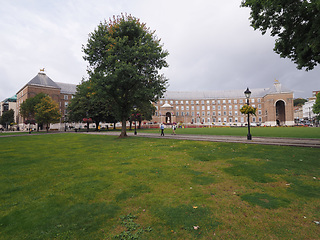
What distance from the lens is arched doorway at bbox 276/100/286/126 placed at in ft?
270

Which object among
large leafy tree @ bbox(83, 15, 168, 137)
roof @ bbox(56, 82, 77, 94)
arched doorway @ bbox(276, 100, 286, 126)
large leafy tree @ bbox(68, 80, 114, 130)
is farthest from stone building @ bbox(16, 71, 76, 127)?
arched doorway @ bbox(276, 100, 286, 126)

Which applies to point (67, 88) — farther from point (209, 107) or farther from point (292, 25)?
point (292, 25)

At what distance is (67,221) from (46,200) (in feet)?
4.58

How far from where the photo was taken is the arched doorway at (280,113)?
82338mm

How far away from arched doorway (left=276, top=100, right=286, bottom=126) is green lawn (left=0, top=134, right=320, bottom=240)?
9228cm

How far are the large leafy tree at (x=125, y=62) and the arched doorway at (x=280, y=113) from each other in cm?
8467

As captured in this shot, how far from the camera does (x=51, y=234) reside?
303 cm

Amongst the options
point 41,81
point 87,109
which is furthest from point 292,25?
point 41,81

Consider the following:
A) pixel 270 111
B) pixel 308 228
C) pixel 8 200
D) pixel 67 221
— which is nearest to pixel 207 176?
pixel 308 228

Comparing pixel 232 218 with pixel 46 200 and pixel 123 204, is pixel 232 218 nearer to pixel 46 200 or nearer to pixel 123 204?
pixel 123 204

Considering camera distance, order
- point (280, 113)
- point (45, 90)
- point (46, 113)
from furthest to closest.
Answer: point (280, 113) → point (45, 90) → point (46, 113)

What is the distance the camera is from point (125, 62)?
1836 centimetres

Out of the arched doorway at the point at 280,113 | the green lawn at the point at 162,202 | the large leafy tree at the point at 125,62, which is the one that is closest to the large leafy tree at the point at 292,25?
the green lawn at the point at 162,202

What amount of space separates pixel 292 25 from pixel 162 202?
1330cm
